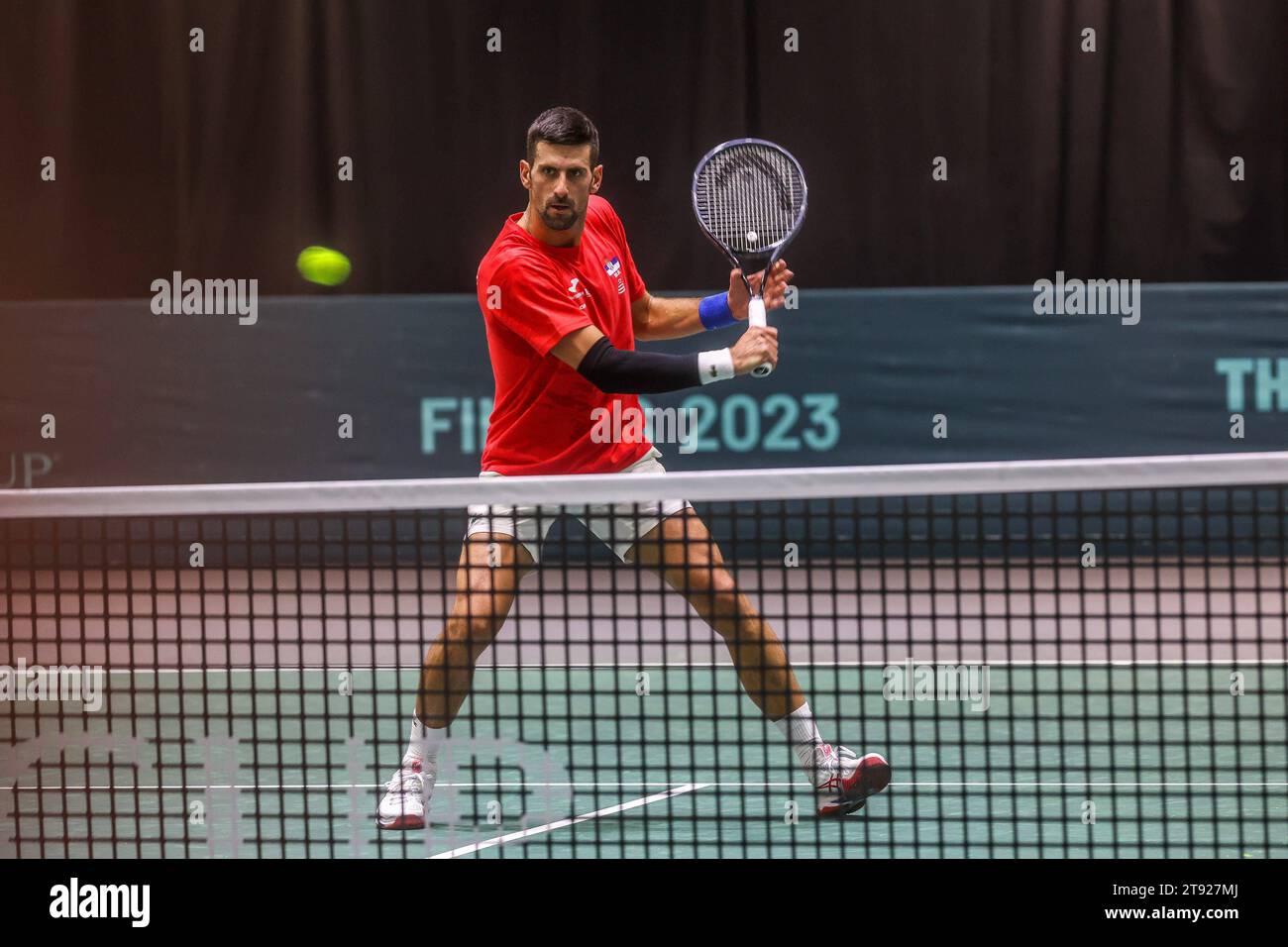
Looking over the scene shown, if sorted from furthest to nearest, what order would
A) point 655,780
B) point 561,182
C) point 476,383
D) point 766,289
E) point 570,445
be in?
point 476,383, point 655,780, point 766,289, point 570,445, point 561,182

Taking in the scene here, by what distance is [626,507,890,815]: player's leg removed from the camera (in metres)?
3.15

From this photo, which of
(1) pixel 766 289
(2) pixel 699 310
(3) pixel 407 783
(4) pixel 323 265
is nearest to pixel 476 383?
(4) pixel 323 265

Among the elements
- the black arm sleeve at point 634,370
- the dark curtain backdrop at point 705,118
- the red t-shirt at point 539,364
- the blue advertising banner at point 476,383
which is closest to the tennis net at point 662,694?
the red t-shirt at point 539,364

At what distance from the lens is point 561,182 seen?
3271 millimetres

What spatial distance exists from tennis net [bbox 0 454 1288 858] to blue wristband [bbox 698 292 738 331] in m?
0.51

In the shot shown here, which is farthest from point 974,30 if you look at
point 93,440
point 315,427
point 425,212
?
point 93,440

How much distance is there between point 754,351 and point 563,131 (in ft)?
2.01

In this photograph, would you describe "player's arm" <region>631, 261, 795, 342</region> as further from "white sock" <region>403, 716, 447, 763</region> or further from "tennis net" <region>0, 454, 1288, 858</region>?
"white sock" <region>403, 716, 447, 763</region>

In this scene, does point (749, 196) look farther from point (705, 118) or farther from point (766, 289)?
point (705, 118)

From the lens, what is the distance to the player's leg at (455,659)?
9.99ft

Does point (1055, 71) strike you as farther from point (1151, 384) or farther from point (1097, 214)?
point (1151, 384)

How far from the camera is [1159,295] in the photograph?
7281mm
